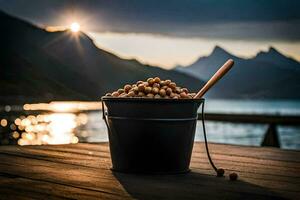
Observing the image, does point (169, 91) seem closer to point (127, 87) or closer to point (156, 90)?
point (156, 90)

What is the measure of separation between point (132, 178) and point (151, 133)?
285 mm

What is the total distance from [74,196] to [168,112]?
0.89 m

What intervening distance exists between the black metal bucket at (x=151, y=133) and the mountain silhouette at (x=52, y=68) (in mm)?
150001

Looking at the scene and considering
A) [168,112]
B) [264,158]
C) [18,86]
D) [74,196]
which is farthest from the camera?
[18,86]

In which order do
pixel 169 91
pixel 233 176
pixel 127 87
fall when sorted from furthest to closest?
pixel 127 87
pixel 169 91
pixel 233 176

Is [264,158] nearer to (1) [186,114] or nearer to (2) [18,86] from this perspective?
(1) [186,114]

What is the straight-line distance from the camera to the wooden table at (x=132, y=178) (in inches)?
94.9

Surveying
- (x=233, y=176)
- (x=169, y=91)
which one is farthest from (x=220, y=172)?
(x=169, y=91)

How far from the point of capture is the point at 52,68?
17688cm

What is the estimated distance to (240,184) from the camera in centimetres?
274

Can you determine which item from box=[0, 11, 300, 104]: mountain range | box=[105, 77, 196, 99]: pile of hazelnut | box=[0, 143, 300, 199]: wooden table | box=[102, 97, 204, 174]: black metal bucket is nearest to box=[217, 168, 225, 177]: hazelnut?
box=[0, 143, 300, 199]: wooden table

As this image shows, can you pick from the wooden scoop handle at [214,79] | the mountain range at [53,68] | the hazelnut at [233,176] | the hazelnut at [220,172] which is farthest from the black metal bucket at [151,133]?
the mountain range at [53,68]

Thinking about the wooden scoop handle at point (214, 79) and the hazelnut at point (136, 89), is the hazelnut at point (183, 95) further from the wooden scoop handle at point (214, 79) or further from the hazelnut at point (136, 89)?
the hazelnut at point (136, 89)

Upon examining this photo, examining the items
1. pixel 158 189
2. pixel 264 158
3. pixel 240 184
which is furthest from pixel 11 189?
pixel 264 158
